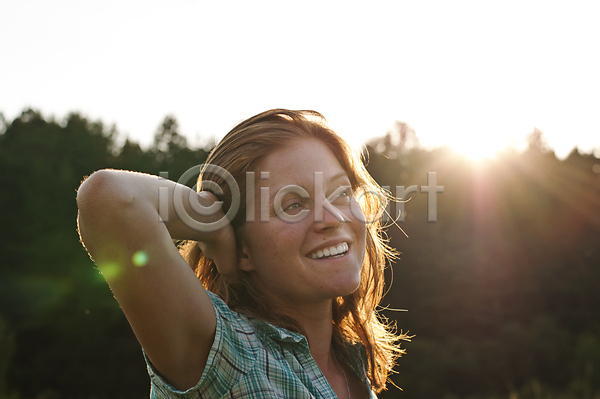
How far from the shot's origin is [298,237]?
68.1 inches

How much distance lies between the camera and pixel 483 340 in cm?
1875

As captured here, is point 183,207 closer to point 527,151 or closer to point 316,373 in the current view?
point 316,373

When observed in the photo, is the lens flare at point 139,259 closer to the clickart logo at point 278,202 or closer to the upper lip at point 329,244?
the clickart logo at point 278,202

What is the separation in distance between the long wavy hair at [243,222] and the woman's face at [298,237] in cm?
6

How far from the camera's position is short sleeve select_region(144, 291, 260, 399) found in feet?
4.10

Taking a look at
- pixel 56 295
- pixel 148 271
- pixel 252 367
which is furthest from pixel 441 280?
pixel 148 271

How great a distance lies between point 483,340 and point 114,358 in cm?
1548

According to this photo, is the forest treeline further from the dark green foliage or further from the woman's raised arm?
the woman's raised arm

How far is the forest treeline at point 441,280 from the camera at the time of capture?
18.0m

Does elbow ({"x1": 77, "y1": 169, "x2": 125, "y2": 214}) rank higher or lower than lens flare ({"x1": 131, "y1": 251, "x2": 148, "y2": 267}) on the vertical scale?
higher

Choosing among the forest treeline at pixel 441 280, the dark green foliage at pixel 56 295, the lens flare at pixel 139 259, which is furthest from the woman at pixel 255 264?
the dark green foliage at pixel 56 295

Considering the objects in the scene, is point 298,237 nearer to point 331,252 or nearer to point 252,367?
point 331,252

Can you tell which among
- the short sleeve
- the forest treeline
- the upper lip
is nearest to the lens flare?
the short sleeve

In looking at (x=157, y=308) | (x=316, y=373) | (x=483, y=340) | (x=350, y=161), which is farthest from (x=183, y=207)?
(x=483, y=340)
